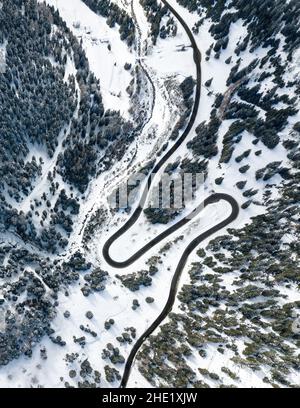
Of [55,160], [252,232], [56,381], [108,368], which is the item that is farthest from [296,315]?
[55,160]

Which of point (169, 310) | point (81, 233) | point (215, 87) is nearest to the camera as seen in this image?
point (169, 310)

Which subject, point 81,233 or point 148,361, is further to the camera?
point 81,233

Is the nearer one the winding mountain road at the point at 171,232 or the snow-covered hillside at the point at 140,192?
the snow-covered hillside at the point at 140,192

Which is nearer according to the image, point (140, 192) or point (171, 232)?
point (171, 232)

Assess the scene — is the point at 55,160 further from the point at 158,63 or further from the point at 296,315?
the point at 296,315

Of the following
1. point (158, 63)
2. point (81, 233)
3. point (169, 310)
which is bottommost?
point (169, 310)

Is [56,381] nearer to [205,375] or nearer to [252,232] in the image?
[205,375]

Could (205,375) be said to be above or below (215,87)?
below

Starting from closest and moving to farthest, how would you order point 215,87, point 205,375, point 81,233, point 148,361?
point 205,375 → point 148,361 → point 81,233 → point 215,87

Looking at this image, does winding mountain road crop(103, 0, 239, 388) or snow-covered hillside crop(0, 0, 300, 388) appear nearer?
snow-covered hillside crop(0, 0, 300, 388)

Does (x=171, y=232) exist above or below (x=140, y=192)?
below
